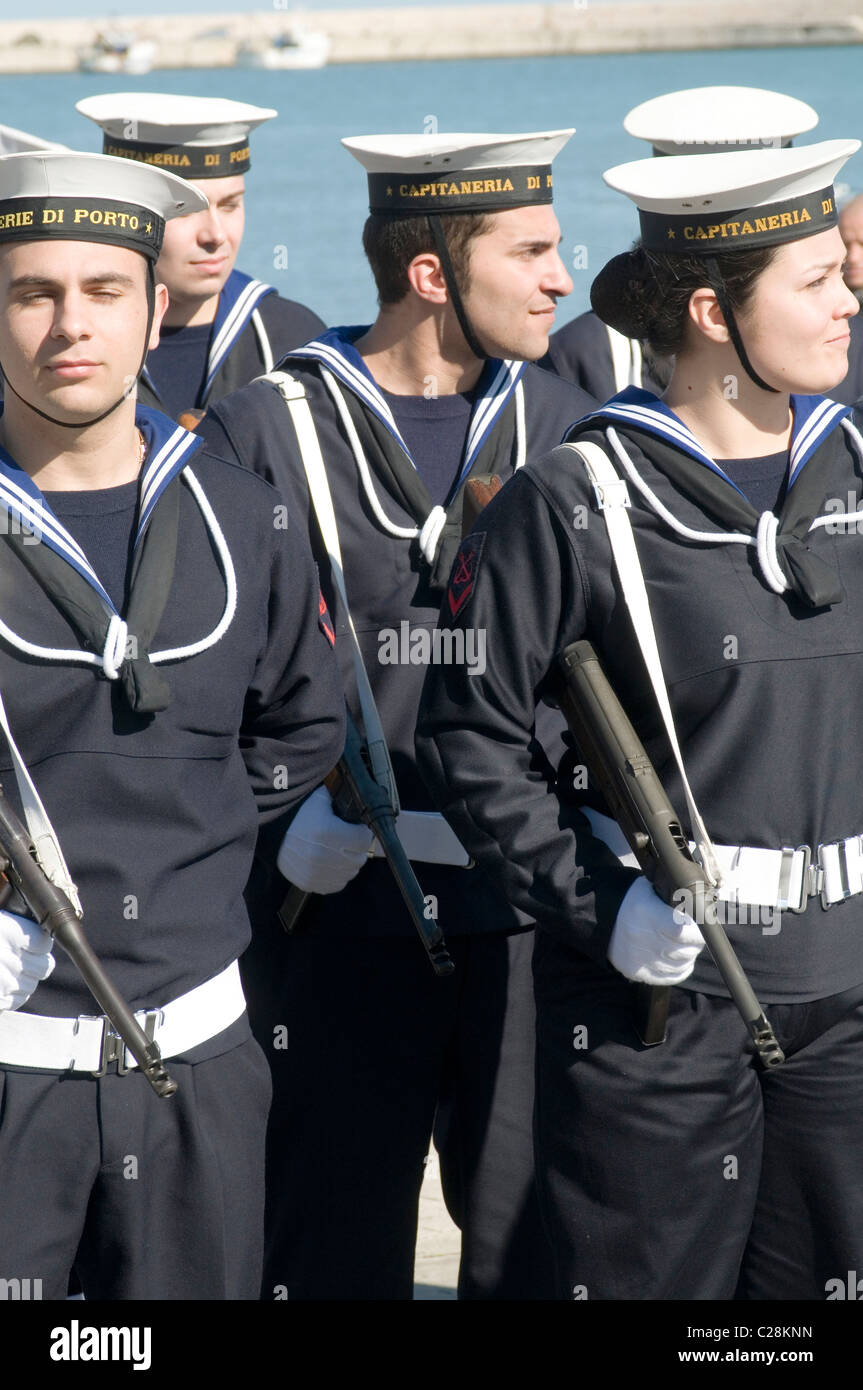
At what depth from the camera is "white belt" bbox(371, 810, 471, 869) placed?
11.8 feet

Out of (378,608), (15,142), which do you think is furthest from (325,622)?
(15,142)

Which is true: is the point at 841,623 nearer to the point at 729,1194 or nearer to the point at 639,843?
the point at 639,843

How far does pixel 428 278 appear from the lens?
3850 mm

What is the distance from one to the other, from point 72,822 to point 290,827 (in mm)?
907

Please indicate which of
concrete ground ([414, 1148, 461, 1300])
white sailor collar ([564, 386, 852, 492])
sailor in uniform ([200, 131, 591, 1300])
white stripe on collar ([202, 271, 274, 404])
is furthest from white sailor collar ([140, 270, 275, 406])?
white sailor collar ([564, 386, 852, 492])

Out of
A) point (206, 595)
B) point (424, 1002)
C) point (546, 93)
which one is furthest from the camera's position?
point (546, 93)

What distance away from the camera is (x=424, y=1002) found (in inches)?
A: 142

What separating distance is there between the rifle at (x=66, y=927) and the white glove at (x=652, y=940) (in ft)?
2.13

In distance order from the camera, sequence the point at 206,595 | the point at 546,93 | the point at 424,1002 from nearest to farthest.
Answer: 1. the point at 206,595
2. the point at 424,1002
3. the point at 546,93

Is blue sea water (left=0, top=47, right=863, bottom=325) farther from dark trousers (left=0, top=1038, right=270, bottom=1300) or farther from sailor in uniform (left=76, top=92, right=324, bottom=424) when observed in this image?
dark trousers (left=0, top=1038, right=270, bottom=1300)

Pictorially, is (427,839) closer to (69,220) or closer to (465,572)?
(465,572)

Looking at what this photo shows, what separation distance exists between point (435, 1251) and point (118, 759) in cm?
213

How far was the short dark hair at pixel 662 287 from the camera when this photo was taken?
9.81ft
